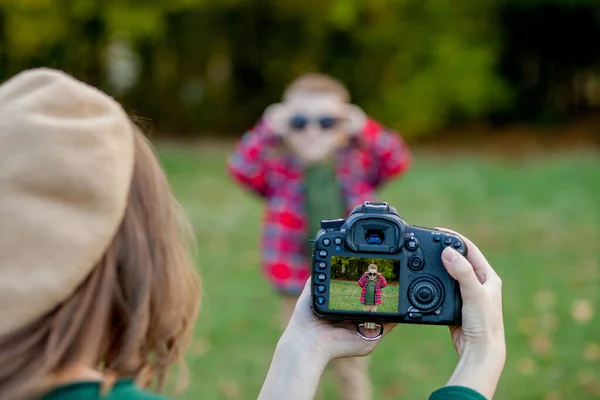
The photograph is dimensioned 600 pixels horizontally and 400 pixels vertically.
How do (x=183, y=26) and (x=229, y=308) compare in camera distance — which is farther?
(x=183, y=26)

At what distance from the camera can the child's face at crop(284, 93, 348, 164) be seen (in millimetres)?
3986

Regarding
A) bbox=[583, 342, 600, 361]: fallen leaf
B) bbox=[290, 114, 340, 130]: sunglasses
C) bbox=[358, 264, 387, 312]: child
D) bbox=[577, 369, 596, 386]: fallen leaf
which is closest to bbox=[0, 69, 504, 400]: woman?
bbox=[358, 264, 387, 312]: child

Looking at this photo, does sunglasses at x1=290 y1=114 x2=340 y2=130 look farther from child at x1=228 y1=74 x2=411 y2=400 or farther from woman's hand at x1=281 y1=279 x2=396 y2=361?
woman's hand at x1=281 y1=279 x2=396 y2=361

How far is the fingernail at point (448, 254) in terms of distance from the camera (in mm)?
1652

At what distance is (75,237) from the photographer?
50.5 inches

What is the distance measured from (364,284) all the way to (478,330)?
0.25 meters

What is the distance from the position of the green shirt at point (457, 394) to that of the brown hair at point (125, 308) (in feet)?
1.54

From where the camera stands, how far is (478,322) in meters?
1.60

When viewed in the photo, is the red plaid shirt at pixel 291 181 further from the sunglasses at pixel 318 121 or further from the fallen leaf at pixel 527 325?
the fallen leaf at pixel 527 325

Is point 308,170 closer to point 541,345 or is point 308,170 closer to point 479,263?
point 541,345

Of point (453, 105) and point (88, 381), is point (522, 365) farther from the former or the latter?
point (453, 105)

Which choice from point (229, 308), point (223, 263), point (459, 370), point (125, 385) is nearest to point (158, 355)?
point (125, 385)

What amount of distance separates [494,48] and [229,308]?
13.6 metres

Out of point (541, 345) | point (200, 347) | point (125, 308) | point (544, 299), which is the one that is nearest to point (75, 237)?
point (125, 308)
